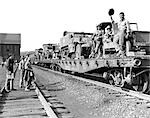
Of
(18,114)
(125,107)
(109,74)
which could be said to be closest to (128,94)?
(125,107)

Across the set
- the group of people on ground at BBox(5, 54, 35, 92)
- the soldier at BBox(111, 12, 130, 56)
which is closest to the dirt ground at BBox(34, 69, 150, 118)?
the soldier at BBox(111, 12, 130, 56)

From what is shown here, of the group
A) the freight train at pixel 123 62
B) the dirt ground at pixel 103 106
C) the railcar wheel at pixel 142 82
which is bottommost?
the dirt ground at pixel 103 106

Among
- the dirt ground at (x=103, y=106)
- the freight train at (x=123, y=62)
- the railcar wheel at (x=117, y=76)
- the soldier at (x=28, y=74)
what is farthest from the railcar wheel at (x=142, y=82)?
the soldier at (x=28, y=74)

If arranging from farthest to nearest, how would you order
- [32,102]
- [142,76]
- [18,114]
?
1. [142,76]
2. [32,102]
3. [18,114]

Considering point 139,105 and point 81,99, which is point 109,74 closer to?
point 81,99

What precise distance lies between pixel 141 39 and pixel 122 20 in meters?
2.78

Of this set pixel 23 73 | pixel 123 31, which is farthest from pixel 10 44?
pixel 123 31

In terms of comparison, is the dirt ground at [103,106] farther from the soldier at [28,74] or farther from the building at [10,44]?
the building at [10,44]

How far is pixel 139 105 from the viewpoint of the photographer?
654 cm

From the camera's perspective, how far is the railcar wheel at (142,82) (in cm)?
902

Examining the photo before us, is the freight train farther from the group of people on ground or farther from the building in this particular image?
the building

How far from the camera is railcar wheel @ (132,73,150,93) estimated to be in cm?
902

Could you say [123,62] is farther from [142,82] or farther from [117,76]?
[117,76]

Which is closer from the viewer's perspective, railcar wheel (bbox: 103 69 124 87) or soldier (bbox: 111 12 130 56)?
soldier (bbox: 111 12 130 56)
